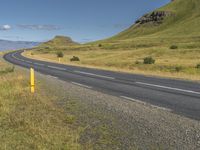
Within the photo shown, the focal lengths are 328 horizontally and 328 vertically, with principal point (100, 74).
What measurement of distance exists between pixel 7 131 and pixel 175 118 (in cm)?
450

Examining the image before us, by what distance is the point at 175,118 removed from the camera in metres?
9.12

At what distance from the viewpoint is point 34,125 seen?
8.39m

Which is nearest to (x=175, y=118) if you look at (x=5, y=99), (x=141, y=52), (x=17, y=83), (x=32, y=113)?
(x=32, y=113)

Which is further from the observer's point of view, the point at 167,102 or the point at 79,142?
the point at 167,102

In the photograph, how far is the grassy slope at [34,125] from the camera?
701cm

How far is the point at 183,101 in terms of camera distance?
1196 cm

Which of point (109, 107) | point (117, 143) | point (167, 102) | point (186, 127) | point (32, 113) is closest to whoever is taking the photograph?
point (117, 143)

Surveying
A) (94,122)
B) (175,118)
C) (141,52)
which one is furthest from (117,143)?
(141,52)

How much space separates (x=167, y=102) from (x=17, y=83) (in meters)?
8.31

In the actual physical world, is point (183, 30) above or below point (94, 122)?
above

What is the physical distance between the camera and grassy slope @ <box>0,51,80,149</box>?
276 inches

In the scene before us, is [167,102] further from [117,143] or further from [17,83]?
[17,83]

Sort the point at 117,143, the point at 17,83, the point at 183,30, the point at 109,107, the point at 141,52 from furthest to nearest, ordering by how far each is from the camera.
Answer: the point at 183,30, the point at 141,52, the point at 17,83, the point at 109,107, the point at 117,143

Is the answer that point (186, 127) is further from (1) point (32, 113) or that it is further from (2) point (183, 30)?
(2) point (183, 30)
